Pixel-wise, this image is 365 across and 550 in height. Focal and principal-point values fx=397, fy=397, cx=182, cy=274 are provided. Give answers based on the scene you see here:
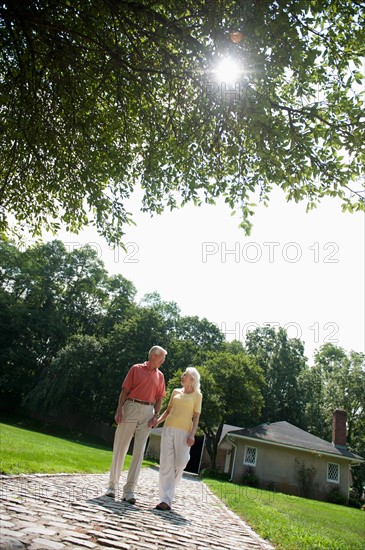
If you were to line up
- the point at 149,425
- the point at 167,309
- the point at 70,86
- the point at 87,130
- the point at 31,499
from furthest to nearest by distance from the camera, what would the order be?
1. the point at 167,309
2. the point at 87,130
3. the point at 70,86
4. the point at 149,425
5. the point at 31,499

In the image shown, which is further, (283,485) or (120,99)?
(283,485)

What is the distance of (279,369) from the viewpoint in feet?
169

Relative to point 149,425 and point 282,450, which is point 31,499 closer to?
point 149,425

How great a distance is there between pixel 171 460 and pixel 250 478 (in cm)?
2166

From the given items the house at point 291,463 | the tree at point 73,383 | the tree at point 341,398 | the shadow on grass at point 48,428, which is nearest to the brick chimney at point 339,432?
the house at point 291,463

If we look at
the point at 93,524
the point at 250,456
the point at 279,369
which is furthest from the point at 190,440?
the point at 279,369

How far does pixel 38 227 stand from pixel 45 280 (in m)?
39.0

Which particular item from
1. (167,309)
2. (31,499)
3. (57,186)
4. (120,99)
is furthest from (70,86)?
(167,309)

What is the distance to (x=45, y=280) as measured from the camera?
154 ft

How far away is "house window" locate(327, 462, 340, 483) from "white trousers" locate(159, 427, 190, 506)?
24.5 meters

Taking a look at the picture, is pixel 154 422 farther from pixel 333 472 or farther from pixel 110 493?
pixel 333 472

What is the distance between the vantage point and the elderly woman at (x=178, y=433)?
555 centimetres

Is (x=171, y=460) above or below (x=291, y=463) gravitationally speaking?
below

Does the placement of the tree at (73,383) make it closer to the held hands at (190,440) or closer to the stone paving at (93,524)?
the stone paving at (93,524)
